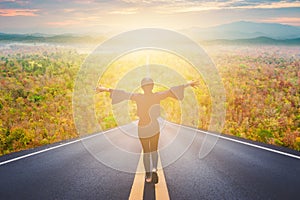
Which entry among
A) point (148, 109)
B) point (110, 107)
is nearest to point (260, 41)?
point (110, 107)

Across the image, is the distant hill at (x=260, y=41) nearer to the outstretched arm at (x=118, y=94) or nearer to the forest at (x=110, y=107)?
the forest at (x=110, y=107)

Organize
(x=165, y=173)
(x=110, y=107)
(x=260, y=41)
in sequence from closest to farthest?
(x=165, y=173)
(x=110, y=107)
(x=260, y=41)

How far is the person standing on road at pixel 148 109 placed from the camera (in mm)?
5859

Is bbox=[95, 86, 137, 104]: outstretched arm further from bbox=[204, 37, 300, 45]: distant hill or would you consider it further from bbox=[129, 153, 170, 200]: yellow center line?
bbox=[204, 37, 300, 45]: distant hill

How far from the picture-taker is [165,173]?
6.74m

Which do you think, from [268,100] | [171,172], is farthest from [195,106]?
[171,172]

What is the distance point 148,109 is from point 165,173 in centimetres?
165

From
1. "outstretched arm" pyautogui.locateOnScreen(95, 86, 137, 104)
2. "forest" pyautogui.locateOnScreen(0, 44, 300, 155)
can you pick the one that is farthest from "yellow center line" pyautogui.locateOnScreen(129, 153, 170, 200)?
"forest" pyautogui.locateOnScreen(0, 44, 300, 155)

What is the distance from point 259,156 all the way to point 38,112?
1227 cm

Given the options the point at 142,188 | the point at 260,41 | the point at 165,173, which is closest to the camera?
the point at 142,188

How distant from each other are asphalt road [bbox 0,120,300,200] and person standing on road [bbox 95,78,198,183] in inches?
23.0

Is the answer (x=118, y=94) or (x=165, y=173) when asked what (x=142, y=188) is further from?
(x=118, y=94)

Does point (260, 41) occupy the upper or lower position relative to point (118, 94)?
upper

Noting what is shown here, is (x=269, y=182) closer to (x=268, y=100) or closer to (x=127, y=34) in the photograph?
(x=127, y=34)
